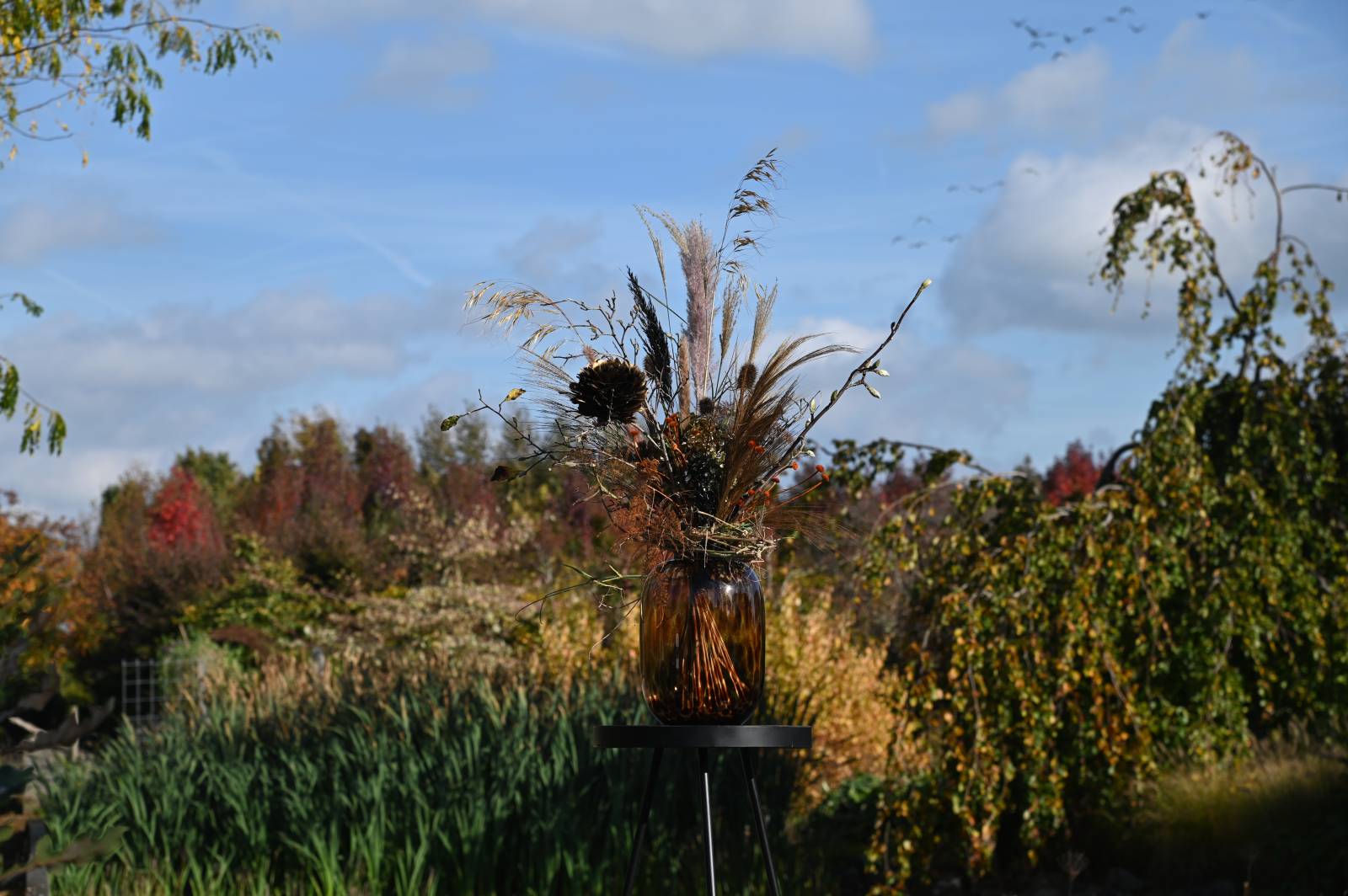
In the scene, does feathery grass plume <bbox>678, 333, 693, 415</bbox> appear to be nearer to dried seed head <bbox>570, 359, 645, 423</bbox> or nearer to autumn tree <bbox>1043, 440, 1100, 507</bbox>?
dried seed head <bbox>570, 359, 645, 423</bbox>

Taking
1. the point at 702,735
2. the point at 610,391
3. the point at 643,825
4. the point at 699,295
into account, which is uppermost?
the point at 699,295

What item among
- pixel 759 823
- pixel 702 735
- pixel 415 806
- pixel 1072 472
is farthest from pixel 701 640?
pixel 1072 472

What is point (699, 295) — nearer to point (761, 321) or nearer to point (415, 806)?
point (761, 321)

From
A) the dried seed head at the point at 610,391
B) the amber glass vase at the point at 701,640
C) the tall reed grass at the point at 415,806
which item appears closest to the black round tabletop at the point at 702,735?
the amber glass vase at the point at 701,640

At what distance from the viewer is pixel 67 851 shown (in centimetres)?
141

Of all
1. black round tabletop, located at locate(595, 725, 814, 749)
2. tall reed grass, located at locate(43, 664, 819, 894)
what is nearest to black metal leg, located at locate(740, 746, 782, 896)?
black round tabletop, located at locate(595, 725, 814, 749)

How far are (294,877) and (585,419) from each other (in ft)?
11.1

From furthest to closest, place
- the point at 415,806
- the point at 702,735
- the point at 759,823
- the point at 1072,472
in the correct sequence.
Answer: the point at 1072,472 < the point at 415,806 < the point at 759,823 < the point at 702,735

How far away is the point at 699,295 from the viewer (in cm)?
290

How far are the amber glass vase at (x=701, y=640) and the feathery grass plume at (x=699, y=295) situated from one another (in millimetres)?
439

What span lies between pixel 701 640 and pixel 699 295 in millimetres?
795

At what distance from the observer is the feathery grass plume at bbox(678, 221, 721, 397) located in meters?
2.90

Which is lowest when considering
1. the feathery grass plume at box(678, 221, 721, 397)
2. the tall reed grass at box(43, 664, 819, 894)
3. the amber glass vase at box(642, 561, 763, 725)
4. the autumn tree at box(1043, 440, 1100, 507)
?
the tall reed grass at box(43, 664, 819, 894)

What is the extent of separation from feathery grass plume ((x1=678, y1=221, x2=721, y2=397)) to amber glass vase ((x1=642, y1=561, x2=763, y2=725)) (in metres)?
0.44
